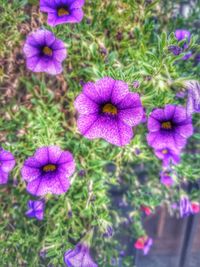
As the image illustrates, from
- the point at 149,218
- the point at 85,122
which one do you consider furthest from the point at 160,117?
the point at 149,218

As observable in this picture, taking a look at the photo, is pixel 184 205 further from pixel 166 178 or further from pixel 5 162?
pixel 5 162

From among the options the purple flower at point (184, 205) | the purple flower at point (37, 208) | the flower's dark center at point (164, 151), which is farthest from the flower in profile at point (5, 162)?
the purple flower at point (184, 205)

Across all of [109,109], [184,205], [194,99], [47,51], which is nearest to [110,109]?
[109,109]

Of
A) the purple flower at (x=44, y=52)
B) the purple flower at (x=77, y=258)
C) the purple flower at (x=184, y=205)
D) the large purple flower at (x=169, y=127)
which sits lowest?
the purple flower at (x=77, y=258)

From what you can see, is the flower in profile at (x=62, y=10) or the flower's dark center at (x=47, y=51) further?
the flower's dark center at (x=47, y=51)

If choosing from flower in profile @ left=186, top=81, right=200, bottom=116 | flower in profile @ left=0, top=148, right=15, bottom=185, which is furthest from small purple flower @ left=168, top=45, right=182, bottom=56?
flower in profile @ left=0, top=148, right=15, bottom=185

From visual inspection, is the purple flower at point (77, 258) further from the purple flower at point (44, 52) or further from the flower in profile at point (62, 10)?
the flower in profile at point (62, 10)

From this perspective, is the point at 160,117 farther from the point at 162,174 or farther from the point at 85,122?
the point at 162,174
